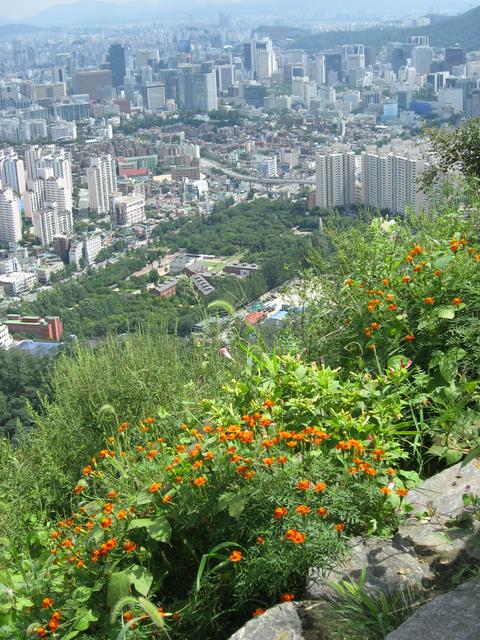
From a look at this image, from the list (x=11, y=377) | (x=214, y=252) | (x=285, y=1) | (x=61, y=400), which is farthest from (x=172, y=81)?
(x=285, y=1)

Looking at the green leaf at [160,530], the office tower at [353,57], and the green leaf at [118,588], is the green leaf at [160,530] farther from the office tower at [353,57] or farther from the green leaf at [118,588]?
the office tower at [353,57]

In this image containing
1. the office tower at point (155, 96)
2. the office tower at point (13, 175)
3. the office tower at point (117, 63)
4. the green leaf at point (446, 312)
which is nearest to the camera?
the green leaf at point (446, 312)

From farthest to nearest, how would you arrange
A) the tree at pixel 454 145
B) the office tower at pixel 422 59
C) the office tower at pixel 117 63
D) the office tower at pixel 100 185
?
the office tower at pixel 117 63
the office tower at pixel 422 59
the office tower at pixel 100 185
the tree at pixel 454 145

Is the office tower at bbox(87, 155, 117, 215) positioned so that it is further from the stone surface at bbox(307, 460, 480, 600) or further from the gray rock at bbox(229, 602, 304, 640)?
the gray rock at bbox(229, 602, 304, 640)

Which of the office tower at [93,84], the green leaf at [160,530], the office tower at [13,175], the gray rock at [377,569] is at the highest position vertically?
the green leaf at [160,530]

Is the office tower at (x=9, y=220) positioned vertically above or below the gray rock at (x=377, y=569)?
below

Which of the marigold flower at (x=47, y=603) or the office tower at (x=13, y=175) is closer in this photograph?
the marigold flower at (x=47, y=603)

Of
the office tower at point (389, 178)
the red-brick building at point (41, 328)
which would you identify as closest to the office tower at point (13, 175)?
the office tower at point (389, 178)

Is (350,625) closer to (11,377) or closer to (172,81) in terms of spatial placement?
(11,377)
